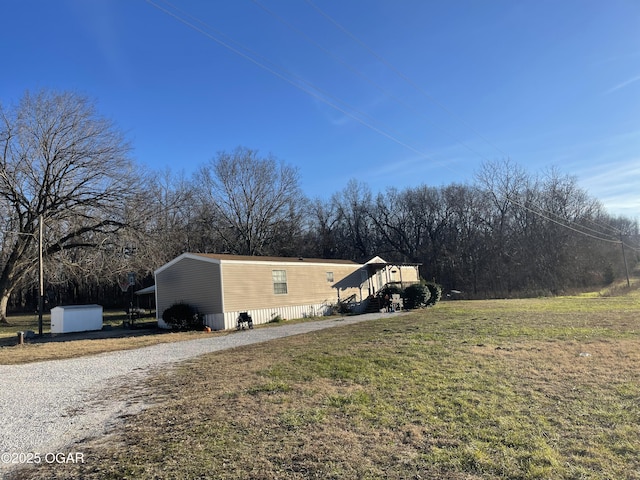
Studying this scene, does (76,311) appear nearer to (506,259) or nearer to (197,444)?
(197,444)

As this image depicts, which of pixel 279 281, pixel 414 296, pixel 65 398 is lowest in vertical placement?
→ pixel 65 398

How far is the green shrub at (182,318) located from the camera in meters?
17.0

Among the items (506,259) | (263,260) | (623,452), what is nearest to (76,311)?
(263,260)

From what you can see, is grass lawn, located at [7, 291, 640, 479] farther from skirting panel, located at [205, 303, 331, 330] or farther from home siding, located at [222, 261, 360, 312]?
home siding, located at [222, 261, 360, 312]

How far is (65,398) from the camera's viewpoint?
595 centimetres

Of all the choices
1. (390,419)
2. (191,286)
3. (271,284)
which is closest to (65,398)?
(390,419)

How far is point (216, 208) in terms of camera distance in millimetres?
37656

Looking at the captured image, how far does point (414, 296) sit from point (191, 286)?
480 inches

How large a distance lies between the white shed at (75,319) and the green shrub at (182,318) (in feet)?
14.6

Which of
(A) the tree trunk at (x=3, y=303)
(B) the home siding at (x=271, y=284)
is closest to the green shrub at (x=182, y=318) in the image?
(B) the home siding at (x=271, y=284)

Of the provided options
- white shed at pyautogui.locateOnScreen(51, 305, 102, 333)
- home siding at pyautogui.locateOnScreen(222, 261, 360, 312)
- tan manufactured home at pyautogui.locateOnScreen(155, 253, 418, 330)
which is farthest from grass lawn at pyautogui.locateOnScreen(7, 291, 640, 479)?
white shed at pyautogui.locateOnScreen(51, 305, 102, 333)

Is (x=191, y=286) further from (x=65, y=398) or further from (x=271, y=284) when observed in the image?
(x=65, y=398)

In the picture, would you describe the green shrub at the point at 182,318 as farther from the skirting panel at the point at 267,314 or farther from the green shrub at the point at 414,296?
the green shrub at the point at 414,296

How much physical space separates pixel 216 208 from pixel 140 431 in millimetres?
34503
